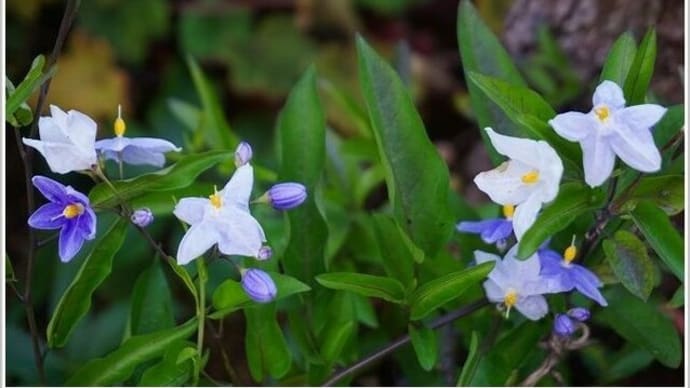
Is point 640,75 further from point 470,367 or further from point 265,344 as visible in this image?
point 265,344

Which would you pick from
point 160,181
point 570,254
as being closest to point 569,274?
point 570,254

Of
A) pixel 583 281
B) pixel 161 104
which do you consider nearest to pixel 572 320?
pixel 583 281

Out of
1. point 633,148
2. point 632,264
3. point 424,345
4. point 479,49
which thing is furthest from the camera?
point 479,49

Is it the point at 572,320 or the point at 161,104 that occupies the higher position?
the point at 572,320

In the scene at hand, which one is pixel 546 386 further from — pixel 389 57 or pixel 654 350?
pixel 389 57

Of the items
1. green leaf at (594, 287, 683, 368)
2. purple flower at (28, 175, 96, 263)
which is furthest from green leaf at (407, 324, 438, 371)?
purple flower at (28, 175, 96, 263)

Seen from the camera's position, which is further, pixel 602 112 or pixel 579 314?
pixel 579 314
